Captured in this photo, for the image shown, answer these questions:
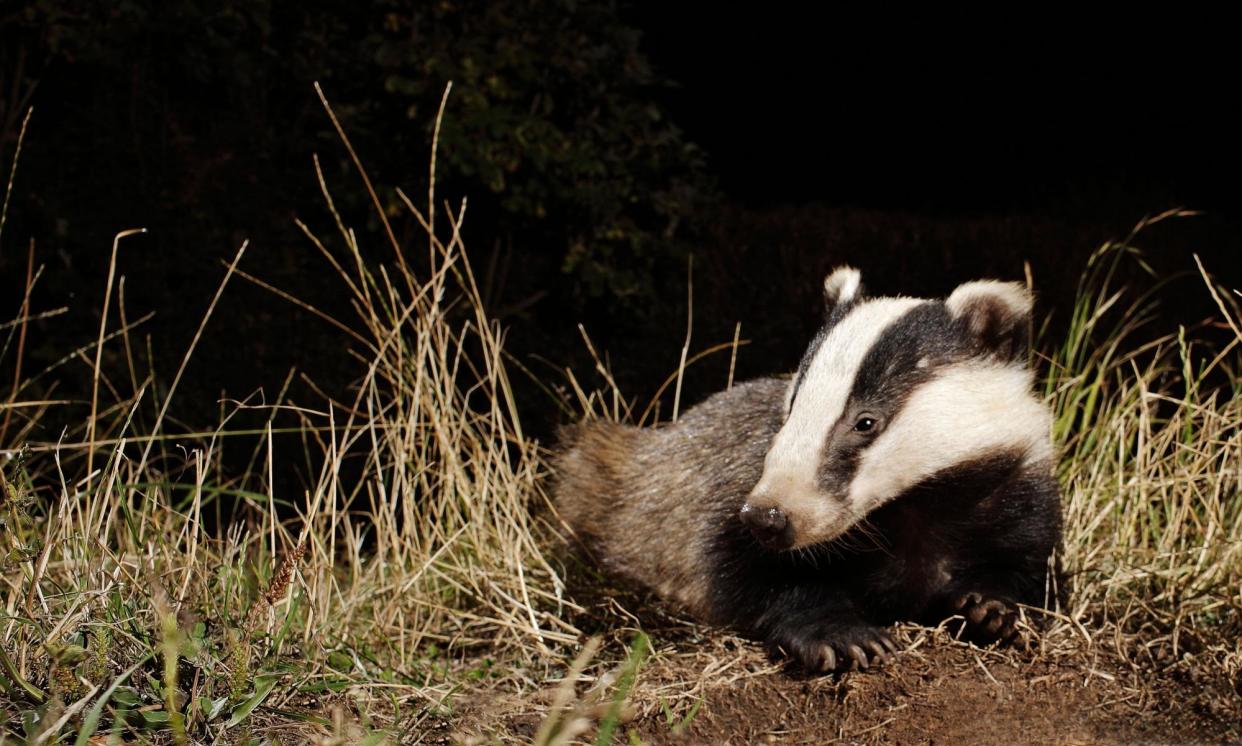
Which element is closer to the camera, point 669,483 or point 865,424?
point 865,424

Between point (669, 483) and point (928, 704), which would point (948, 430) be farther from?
point (669, 483)

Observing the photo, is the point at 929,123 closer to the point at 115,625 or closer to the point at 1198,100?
the point at 1198,100

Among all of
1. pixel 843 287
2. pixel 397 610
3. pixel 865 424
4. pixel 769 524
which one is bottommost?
pixel 397 610

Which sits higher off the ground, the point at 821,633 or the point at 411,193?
the point at 411,193

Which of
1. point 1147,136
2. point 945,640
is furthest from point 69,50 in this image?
point 1147,136

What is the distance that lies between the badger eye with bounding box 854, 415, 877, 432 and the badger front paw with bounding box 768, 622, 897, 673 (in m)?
0.54

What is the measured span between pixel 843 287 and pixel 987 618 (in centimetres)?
94

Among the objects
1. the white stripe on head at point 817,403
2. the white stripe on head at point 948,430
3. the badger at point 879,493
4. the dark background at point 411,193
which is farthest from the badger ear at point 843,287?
the dark background at point 411,193

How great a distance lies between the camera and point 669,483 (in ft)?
12.7

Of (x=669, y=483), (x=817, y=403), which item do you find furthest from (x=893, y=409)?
(x=669, y=483)

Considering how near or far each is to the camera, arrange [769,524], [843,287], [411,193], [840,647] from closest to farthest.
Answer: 1. [769,524]
2. [840,647]
3. [843,287]
4. [411,193]

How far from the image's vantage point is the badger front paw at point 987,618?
308 cm

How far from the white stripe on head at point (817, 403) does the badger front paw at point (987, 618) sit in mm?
654

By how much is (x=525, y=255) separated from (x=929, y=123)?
196 inches
